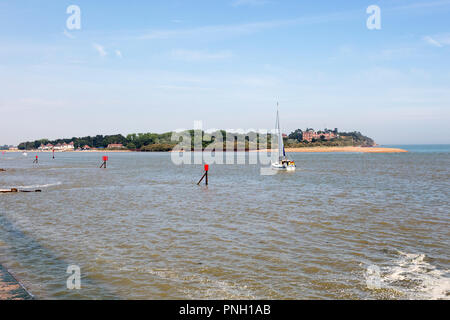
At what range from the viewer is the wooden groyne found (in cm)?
966

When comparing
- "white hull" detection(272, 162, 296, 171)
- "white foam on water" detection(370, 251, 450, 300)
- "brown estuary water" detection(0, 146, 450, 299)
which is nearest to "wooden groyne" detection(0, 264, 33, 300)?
"brown estuary water" detection(0, 146, 450, 299)

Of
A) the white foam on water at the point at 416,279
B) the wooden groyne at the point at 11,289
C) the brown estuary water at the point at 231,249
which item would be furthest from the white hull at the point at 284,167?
the wooden groyne at the point at 11,289

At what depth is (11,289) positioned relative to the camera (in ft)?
33.5

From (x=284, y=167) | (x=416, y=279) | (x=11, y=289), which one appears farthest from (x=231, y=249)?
(x=284, y=167)

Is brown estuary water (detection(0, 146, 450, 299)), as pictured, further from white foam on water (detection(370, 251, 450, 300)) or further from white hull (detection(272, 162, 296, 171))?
white hull (detection(272, 162, 296, 171))

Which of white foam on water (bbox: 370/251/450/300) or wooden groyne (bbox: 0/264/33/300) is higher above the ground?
wooden groyne (bbox: 0/264/33/300)

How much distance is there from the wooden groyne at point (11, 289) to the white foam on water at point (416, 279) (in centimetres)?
1069

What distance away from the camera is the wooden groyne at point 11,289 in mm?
9664

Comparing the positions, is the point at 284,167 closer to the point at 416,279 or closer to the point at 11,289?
the point at 416,279

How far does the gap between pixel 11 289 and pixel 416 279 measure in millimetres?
12677

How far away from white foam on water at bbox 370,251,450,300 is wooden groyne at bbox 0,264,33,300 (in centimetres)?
1069

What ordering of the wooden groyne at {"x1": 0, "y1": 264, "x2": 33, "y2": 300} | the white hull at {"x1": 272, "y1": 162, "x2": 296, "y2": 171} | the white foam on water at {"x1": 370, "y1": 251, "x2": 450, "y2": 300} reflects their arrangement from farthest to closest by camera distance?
1. the white hull at {"x1": 272, "y1": 162, "x2": 296, "y2": 171}
2. the white foam on water at {"x1": 370, "y1": 251, "x2": 450, "y2": 300}
3. the wooden groyne at {"x1": 0, "y1": 264, "x2": 33, "y2": 300}

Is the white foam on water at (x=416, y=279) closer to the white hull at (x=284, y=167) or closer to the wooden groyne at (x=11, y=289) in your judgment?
the wooden groyne at (x=11, y=289)
